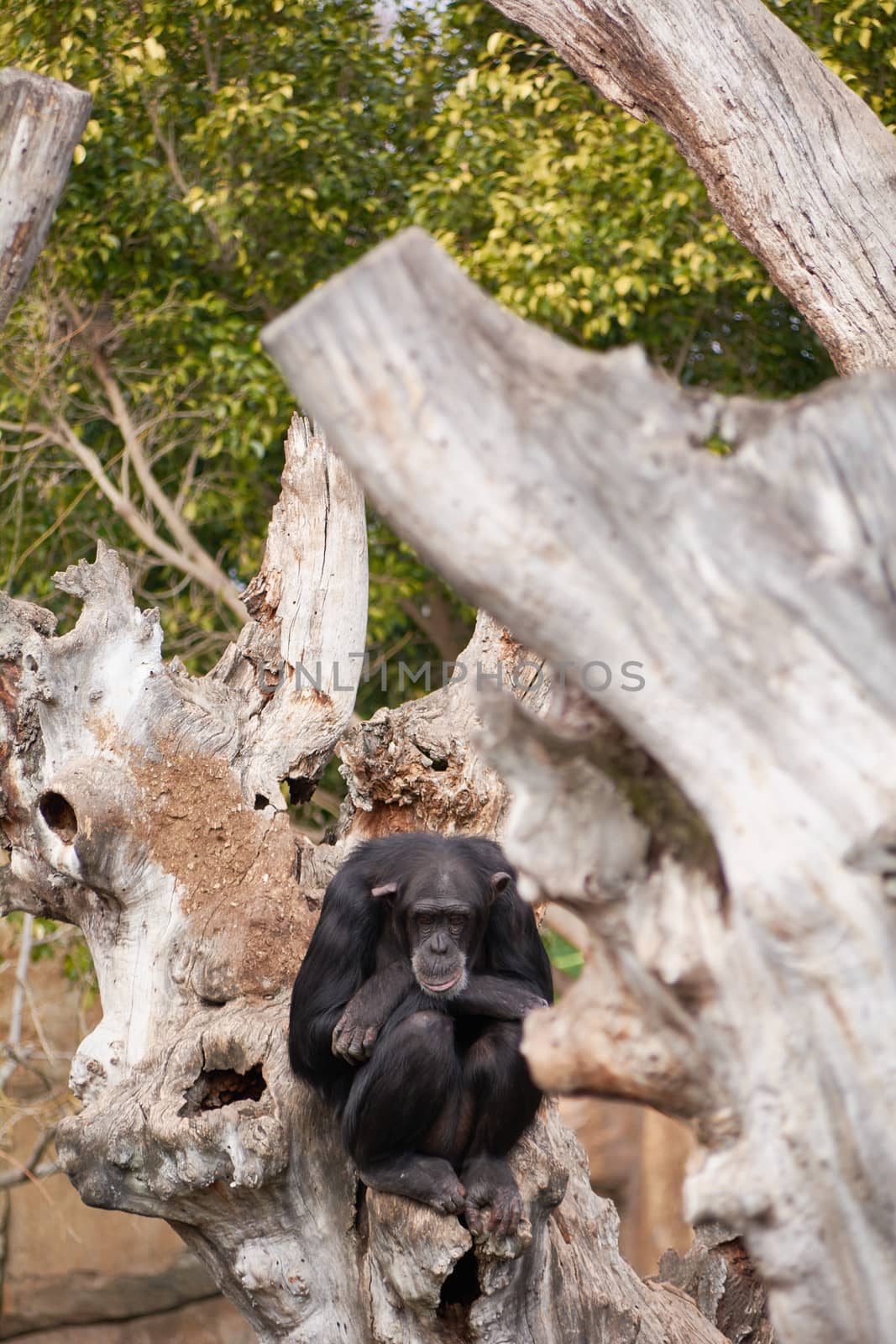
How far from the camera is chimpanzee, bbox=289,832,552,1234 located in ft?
11.6

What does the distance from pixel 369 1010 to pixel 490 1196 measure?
0.59 metres

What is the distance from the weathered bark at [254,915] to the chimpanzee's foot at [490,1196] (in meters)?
0.05

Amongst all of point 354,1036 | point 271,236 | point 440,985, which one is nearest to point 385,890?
point 440,985

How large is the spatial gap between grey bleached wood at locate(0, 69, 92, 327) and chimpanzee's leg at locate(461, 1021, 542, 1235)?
2.41m

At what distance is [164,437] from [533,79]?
3120 mm

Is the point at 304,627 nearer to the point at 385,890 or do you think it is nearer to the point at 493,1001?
the point at 385,890

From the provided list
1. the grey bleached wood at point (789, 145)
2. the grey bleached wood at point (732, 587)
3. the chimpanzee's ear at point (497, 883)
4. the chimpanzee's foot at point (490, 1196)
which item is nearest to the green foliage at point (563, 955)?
the chimpanzee's ear at point (497, 883)

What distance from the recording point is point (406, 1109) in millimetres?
3527

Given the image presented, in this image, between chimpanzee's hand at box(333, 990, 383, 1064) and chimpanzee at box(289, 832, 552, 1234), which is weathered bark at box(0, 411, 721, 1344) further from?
chimpanzee's hand at box(333, 990, 383, 1064)

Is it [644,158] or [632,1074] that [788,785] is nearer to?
[632,1074]

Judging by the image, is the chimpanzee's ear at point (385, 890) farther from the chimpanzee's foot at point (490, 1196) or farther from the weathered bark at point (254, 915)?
the chimpanzee's foot at point (490, 1196)

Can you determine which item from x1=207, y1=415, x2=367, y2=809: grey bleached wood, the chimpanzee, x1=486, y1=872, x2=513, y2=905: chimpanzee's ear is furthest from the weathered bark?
x1=486, y1=872, x2=513, y2=905: chimpanzee's ear

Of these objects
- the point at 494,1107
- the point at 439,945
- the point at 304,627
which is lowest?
the point at 304,627

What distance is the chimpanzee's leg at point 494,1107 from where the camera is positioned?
3.53m
